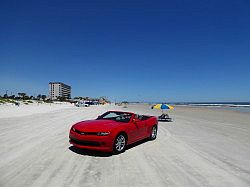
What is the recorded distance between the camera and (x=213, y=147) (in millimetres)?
8047

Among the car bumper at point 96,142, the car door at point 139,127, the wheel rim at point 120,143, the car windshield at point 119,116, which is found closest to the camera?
the car bumper at point 96,142

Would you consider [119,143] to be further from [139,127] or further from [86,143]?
[139,127]

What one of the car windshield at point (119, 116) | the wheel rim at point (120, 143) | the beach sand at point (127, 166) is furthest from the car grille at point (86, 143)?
the car windshield at point (119, 116)

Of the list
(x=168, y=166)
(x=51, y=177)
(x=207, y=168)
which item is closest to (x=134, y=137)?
(x=168, y=166)

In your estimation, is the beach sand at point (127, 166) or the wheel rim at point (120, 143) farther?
the wheel rim at point (120, 143)

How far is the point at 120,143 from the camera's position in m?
7.04

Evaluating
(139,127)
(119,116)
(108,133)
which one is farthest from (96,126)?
(139,127)

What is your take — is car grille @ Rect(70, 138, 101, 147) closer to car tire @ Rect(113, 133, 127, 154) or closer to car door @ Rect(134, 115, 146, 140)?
car tire @ Rect(113, 133, 127, 154)

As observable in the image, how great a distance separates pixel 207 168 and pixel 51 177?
141 inches

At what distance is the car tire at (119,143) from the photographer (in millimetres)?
6791

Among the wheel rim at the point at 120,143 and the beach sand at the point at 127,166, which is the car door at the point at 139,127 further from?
the wheel rim at the point at 120,143

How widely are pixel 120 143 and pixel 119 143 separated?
0.06m

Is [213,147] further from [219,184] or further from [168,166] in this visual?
[219,184]

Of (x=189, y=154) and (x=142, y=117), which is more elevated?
(x=142, y=117)
